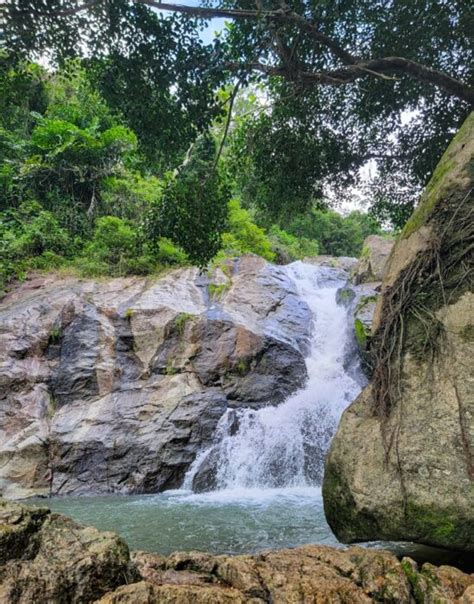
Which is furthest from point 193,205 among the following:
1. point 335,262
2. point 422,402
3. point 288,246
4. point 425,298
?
point 288,246

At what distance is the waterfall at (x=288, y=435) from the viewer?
27.5 ft

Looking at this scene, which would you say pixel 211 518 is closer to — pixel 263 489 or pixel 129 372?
pixel 263 489

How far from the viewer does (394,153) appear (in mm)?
8734

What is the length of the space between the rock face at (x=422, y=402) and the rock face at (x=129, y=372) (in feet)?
18.0

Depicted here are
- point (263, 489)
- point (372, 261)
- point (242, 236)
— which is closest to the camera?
point (263, 489)

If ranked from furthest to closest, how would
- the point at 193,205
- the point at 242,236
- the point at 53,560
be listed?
the point at 242,236, the point at 193,205, the point at 53,560

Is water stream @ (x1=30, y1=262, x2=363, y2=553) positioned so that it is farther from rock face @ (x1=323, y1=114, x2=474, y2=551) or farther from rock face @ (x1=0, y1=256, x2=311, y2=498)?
rock face @ (x1=323, y1=114, x2=474, y2=551)

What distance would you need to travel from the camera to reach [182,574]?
284 centimetres

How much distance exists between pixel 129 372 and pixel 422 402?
761 cm

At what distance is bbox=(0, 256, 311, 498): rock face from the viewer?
8.62 metres

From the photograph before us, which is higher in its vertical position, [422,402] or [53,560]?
[422,402]

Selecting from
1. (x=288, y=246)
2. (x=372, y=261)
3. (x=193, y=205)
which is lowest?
(x=193, y=205)

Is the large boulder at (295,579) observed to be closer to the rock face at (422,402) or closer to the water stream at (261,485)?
the rock face at (422,402)

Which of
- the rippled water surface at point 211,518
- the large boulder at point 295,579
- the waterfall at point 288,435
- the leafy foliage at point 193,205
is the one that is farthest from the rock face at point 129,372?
the large boulder at point 295,579
